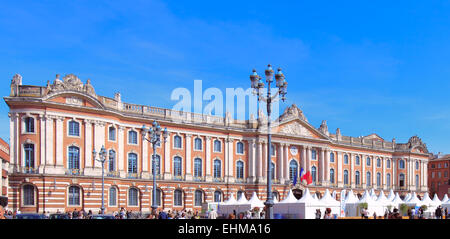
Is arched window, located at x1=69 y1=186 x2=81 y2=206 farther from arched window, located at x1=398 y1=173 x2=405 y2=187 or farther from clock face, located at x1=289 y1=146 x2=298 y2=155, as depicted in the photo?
arched window, located at x1=398 y1=173 x2=405 y2=187

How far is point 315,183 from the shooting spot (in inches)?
2793

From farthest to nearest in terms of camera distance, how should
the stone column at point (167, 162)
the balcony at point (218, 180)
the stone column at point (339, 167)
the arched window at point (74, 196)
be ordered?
1. the stone column at point (339, 167)
2. the balcony at point (218, 180)
3. the stone column at point (167, 162)
4. the arched window at point (74, 196)

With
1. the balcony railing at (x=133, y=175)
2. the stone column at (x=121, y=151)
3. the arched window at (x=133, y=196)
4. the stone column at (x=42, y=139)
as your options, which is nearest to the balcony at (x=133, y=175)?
the balcony railing at (x=133, y=175)

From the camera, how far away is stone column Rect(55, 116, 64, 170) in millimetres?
49344

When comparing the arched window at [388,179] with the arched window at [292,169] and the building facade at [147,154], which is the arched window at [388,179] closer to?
the building facade at [147,154]

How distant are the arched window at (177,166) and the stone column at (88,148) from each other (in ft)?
35.2

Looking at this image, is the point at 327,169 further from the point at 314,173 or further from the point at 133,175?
the point at 133,175

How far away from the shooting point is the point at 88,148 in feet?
168

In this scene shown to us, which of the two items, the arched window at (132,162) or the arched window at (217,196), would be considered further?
the arched window at (217,196)

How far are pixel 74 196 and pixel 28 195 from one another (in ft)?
13.5

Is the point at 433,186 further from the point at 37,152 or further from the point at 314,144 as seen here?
the point at 37,152

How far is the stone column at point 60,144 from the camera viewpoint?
49344mm

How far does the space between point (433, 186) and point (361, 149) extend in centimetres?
3397
